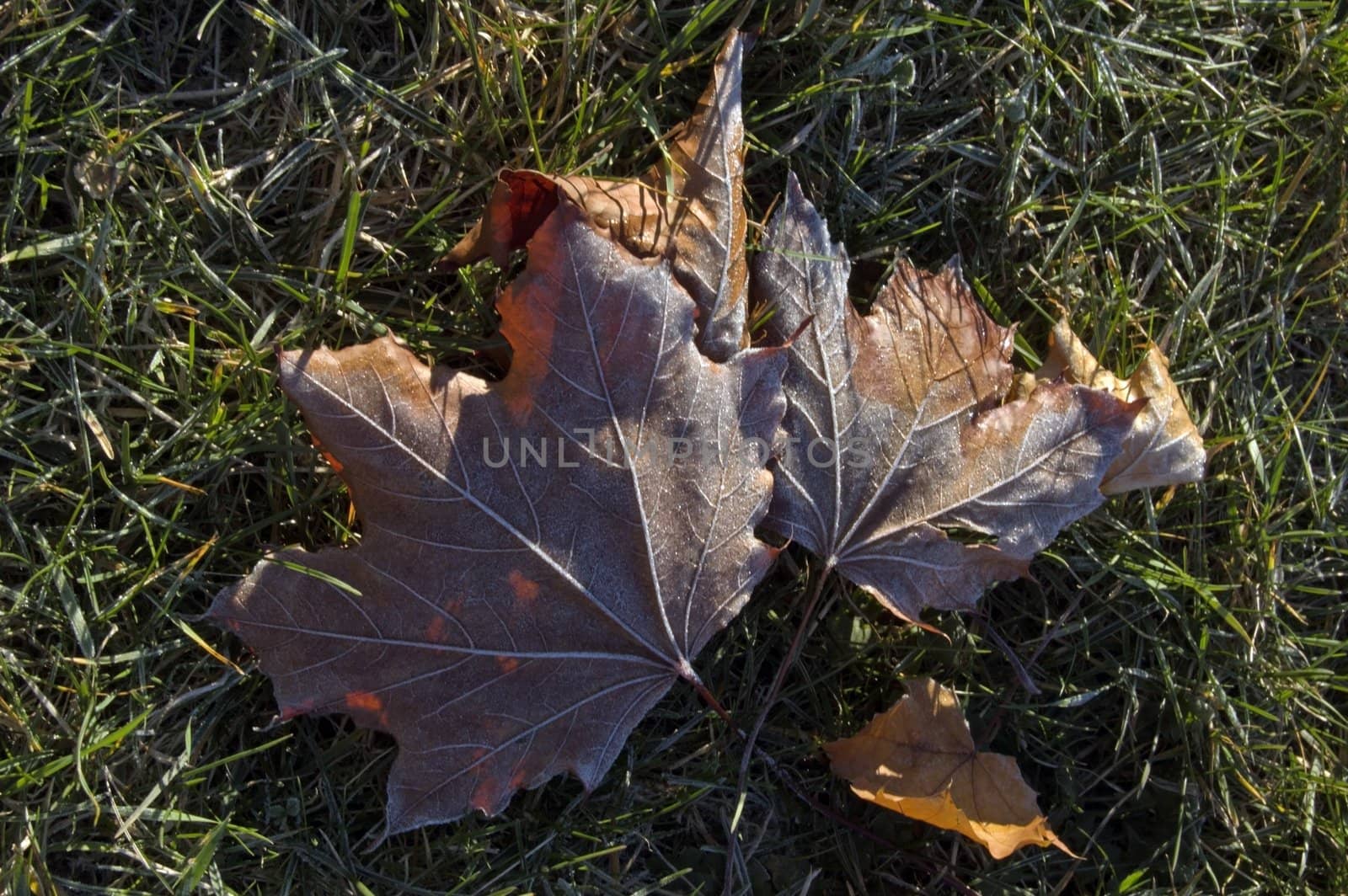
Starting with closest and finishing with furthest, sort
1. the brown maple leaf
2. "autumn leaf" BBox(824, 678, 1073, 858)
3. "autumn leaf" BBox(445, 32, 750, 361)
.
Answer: the brown maple leaf < "autumn leaf" BBox(445, 32, 750, 361) < "autumn leaf" BBox(824, 678, 1073, 858)

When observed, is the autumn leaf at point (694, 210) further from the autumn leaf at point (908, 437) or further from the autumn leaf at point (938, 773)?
the autumn leaf at point (938, 773)

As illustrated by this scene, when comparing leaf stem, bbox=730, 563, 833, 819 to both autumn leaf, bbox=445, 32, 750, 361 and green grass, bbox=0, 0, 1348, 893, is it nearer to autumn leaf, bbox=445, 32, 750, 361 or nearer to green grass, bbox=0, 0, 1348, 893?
green grass, bbox=0, 0, 1348, 893

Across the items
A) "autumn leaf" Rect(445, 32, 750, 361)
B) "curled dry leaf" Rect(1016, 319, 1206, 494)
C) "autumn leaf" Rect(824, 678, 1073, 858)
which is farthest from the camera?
"curled dry leaf" Rect(1016, 319, 1206, 494)

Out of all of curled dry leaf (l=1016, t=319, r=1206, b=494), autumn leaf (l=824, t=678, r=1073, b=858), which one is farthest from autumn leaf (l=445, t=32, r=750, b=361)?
autumn leaf (l=824, t=678, r=1073, b=858)

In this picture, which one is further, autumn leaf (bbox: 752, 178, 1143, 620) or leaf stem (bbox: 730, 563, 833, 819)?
leaf stem (bbox: 730, 563, 833, 819)

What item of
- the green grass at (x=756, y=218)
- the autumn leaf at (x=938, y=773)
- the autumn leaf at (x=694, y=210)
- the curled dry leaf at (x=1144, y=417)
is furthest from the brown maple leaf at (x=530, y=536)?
the curled dry leaf at (x=1144, y=417)

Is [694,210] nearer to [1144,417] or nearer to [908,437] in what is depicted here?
[908,437]
